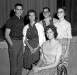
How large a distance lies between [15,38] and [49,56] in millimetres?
837

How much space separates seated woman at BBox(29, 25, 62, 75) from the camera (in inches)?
90.6

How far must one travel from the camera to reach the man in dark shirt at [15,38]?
2.96 m

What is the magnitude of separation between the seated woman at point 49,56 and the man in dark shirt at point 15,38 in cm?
70

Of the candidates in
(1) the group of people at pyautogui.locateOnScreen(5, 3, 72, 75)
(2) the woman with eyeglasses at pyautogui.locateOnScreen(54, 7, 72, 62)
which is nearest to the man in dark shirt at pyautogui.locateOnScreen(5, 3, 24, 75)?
(1) the group of people at pyautogui.locateOnScreen(5, 3, 72, 75)

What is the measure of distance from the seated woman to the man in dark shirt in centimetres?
70

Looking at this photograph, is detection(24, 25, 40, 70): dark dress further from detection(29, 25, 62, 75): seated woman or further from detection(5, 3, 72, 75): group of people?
detection(29, 25, 62, 75): seated woman

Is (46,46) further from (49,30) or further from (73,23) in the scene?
(73,23)

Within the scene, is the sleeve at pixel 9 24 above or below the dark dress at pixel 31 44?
above

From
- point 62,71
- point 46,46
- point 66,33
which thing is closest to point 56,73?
point 62,71

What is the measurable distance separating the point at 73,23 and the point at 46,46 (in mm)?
3813

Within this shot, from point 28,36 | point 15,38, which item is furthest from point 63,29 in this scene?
point 15,38

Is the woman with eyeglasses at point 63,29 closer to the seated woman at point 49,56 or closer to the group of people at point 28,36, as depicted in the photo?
the group of people at point 28,36

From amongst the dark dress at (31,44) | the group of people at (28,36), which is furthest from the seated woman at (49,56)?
the dark dress at (31,44)

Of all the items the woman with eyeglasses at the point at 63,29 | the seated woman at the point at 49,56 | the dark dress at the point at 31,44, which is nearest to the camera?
the seated woman at the point at 49,56
